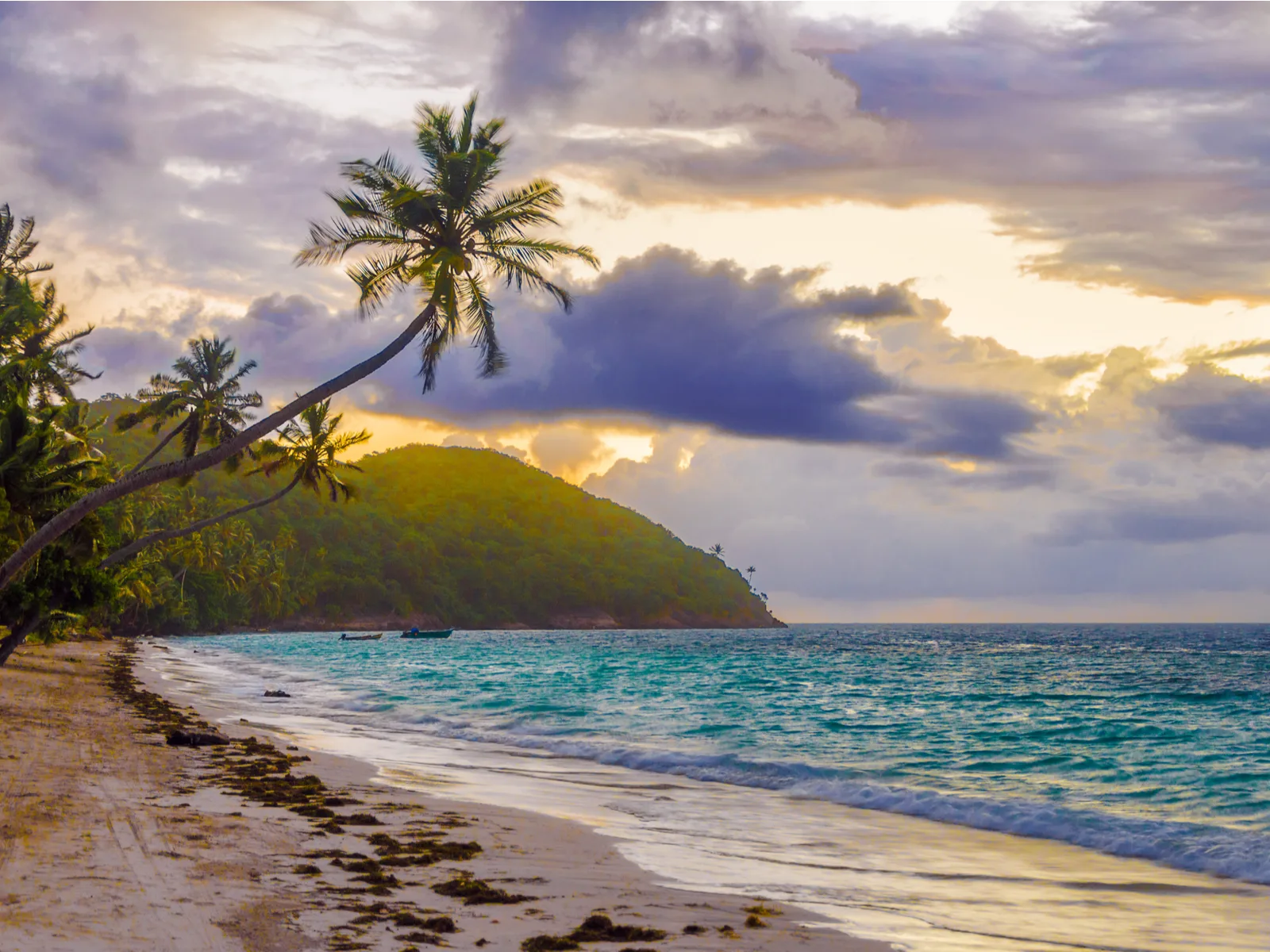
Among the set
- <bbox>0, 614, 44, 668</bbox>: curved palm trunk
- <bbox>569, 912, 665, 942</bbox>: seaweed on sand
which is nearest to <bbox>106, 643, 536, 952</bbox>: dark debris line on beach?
<bbox>569, 912, 665, 942</bbox>: seaweed on sand

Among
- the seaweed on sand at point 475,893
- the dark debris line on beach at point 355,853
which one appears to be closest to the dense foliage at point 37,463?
the dark debris line on beach at point 355,853

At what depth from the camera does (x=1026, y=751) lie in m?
25.5

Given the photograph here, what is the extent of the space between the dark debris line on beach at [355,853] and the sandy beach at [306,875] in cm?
3

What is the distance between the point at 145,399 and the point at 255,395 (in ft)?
16.2

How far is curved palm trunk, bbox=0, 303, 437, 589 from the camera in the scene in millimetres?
18188

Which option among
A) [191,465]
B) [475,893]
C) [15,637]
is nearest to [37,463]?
[191,465]

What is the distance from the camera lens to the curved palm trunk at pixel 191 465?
18.2m

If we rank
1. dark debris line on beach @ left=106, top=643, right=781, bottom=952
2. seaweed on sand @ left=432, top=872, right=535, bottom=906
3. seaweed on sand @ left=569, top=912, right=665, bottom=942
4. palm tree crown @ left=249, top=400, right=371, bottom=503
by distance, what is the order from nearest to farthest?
dark debris line on beach @ left=106, top=643, right=781, bottom=952 → seaweed on sand @ left=569, top=912, right=665, bottom=942 → seaweed on sand @ left=432, top=872, right=535, bottom=906 → palm tree crown @ left=249, top=400, right=371, bottom=503

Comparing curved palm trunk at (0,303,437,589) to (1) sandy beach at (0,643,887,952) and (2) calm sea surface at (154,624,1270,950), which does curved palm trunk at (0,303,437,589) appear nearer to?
(1) sandy beach at (0,643,887,952)

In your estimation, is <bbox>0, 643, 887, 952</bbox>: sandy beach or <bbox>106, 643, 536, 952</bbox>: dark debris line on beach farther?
<bbox>106, 643, 536, 952</bbox>: dark debris line on beach

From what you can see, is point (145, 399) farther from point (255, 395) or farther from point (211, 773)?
point (211, 773)

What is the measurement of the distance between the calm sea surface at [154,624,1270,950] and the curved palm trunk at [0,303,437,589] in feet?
21.8

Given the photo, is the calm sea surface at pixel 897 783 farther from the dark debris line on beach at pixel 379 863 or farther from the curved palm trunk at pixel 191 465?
the curved palm trunk at pixel 191 465

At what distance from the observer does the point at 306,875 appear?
978 cm
